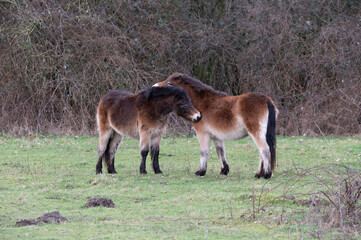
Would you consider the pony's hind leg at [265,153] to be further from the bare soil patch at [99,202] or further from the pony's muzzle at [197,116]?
the bare soil patch at [99,202]

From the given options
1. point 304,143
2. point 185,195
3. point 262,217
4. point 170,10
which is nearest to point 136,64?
point 170,10

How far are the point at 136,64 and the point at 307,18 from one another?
5.54 meters

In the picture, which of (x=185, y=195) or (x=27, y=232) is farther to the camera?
(x=185, y=195)

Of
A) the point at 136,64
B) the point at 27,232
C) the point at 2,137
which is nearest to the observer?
the point at 27,232

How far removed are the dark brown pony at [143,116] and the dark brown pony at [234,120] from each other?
0.82 feet

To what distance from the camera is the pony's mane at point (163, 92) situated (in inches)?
409

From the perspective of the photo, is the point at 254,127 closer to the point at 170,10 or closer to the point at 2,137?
the point at 2,137

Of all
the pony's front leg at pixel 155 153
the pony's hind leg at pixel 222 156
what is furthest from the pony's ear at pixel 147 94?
the pony's hind leg at pixel 222 156

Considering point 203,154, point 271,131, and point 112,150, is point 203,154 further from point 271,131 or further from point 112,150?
point 112,150

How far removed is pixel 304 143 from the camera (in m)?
15.1

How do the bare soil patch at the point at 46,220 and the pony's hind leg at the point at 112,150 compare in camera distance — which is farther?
the pony's hind leg at the point at 112,150

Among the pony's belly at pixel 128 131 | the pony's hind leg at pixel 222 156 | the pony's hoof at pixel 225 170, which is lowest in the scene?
the pony's hoof at pixel 225 170

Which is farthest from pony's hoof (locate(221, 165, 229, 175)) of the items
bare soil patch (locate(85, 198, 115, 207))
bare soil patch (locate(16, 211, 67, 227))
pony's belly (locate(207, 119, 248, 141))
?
bare soil patch (locate(16, 211, 67, 227))

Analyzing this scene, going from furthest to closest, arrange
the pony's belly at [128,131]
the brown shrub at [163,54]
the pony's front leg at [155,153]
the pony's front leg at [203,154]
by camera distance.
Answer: the brown shrub at [163,54], the pony's belly at [128,131], the pony's front leg at [155,153], the pony's front leg at [203,154]
